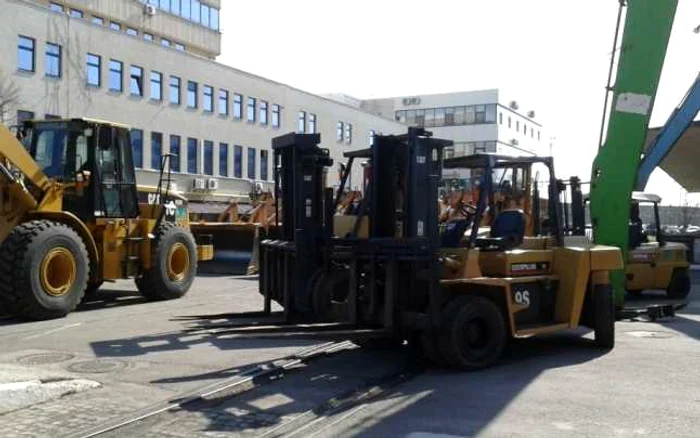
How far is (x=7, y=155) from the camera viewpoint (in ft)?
39.8

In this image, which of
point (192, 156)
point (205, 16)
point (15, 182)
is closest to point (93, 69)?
point (192, 156)

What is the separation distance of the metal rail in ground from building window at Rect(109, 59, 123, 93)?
3303 cm

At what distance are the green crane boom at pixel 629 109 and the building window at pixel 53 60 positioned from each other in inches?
1156

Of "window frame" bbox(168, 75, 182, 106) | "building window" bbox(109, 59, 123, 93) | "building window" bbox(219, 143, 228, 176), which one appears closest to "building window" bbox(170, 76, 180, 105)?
"window frame" bbox(168, 75, 182, 106)

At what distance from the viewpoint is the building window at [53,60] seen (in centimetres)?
3612

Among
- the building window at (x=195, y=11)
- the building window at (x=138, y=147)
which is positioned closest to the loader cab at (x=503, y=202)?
the building window at (x=138, y=147)

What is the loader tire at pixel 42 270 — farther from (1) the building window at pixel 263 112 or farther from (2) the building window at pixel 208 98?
(1) the building window at pixel 263 112

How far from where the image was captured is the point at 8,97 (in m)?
33.0

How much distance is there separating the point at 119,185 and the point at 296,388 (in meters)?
8.13

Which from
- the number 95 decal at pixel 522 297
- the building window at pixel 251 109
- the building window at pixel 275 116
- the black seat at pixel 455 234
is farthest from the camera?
the building window at pixel 275 116

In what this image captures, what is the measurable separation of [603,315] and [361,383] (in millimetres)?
4045

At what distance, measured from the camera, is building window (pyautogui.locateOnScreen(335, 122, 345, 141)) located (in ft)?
197

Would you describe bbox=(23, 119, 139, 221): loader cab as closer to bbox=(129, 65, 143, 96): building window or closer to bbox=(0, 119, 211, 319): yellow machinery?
bbox=(0, 119, 211, 319): yellow machinery

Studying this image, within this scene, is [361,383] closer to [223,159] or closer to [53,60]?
[53,60]
